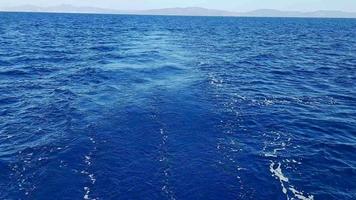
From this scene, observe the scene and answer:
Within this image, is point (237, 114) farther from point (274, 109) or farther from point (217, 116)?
point (274, 109)

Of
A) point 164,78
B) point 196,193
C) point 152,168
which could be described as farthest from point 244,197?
point 164,78

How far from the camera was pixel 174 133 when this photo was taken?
19719 mm

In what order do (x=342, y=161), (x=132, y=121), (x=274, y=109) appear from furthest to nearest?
(x=274, y=109) < (x=132, y=121) < (x=342, y=161)

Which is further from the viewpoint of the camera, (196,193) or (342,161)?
(342,161)

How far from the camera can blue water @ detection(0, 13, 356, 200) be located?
14.5m

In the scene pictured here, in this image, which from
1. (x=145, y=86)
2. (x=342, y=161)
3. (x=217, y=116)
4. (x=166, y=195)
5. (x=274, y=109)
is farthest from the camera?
(x=145, y=86)

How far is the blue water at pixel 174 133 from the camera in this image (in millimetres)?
14539

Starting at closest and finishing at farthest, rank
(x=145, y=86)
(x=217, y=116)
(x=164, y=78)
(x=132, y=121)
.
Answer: (x=132, y=121) < (x=217, y=116) < (x=145, y=86) < (x=164, y=78)

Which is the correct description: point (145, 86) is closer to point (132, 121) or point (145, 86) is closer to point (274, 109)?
point (132, 121)

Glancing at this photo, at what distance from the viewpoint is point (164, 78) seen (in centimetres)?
3250

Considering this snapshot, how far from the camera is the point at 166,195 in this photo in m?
13.7

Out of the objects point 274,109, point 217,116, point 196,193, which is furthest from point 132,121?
point 274,109

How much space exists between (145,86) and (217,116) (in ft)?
28.8

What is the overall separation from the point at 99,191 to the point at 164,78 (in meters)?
19.6
